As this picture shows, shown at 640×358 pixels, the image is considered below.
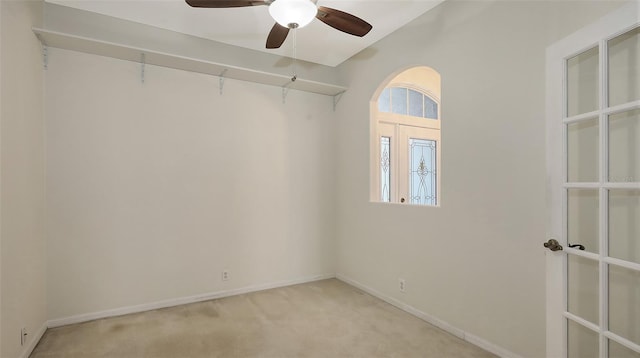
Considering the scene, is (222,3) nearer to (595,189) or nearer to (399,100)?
(595,189)

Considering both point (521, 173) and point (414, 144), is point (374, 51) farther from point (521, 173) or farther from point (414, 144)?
point (521, 173)

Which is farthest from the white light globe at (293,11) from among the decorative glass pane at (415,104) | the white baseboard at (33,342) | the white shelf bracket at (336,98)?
the decorative glass pane at (415,104)

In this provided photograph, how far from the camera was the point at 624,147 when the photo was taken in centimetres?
154

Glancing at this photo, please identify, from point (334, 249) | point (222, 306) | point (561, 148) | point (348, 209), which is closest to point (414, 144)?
point (348, 209)

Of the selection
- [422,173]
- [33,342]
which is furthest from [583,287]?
[33,342]

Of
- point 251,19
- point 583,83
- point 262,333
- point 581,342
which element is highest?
point 251,19

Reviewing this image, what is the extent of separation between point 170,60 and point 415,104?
3.32 meters

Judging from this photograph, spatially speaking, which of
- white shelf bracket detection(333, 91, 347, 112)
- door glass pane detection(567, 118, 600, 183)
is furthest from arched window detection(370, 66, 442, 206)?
door glass pane detection(567, 118, 600, 183)

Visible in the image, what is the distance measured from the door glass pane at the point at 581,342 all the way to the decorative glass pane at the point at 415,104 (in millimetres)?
3437

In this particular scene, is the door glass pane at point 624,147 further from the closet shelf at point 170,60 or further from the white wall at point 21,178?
the white wall at point 21,178

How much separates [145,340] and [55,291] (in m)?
1.04

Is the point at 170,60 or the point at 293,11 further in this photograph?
the point at 170,60

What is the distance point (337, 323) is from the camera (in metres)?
2.91

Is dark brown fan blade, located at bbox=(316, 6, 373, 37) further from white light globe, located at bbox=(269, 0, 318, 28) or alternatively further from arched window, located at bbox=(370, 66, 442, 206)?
arched window, located at bbox=(370, 66, 442, 206)
